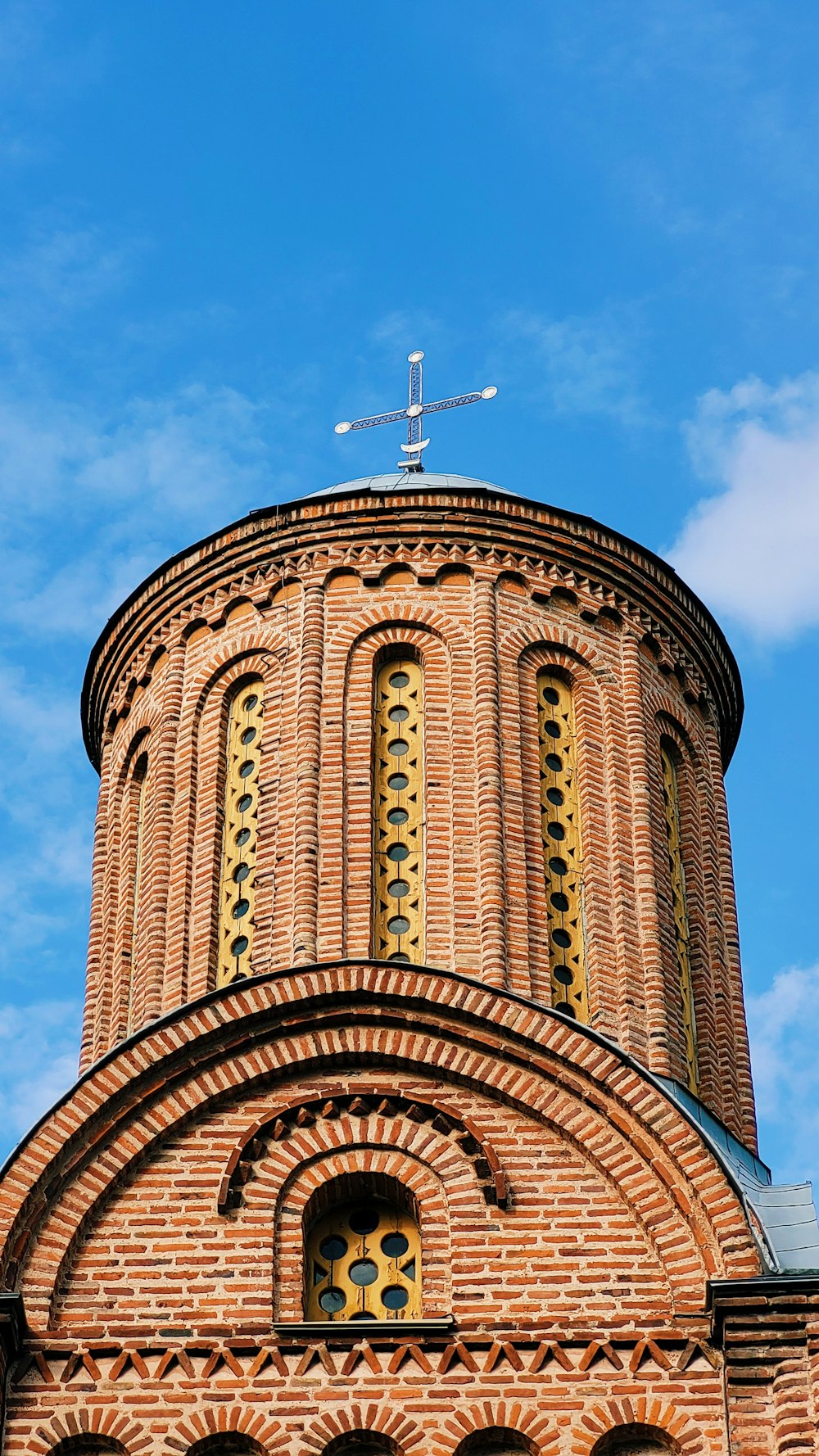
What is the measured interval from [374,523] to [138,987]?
4197 millimetres

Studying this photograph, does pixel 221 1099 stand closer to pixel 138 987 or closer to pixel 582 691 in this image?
pixel 138 987

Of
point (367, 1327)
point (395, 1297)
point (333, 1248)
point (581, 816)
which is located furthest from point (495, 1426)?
point (581, 816)

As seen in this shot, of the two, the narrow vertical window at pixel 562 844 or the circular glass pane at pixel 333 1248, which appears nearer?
the circular glass pane at pixel 333 1248

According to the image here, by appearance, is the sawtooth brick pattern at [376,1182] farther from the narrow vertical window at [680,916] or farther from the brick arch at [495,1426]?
the narrow vertical window at [680,916]

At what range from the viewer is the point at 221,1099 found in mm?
17703

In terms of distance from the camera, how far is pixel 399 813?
2030cm

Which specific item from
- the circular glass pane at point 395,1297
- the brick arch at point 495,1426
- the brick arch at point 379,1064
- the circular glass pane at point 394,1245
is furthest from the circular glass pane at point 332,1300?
the brick arch at point 379,1064

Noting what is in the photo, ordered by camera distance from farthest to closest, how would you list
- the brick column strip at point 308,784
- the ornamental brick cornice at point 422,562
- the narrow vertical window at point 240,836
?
1. the ornamental brick cornice at point 422,562
2. the narrow vertical window at point 240,836
3. the brick column strip at point 308,784

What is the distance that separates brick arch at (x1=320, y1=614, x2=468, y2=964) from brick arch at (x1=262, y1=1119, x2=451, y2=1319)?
2204 mm

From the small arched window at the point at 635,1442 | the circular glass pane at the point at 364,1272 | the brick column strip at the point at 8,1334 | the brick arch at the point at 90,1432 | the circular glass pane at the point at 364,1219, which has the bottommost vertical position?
the small arched window at the point at 635,1442

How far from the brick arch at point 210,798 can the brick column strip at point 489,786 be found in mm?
1483

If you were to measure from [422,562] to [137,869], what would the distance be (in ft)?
10.6

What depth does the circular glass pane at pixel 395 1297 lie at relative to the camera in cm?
1694

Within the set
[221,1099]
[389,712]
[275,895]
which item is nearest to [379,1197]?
[221,1099]
